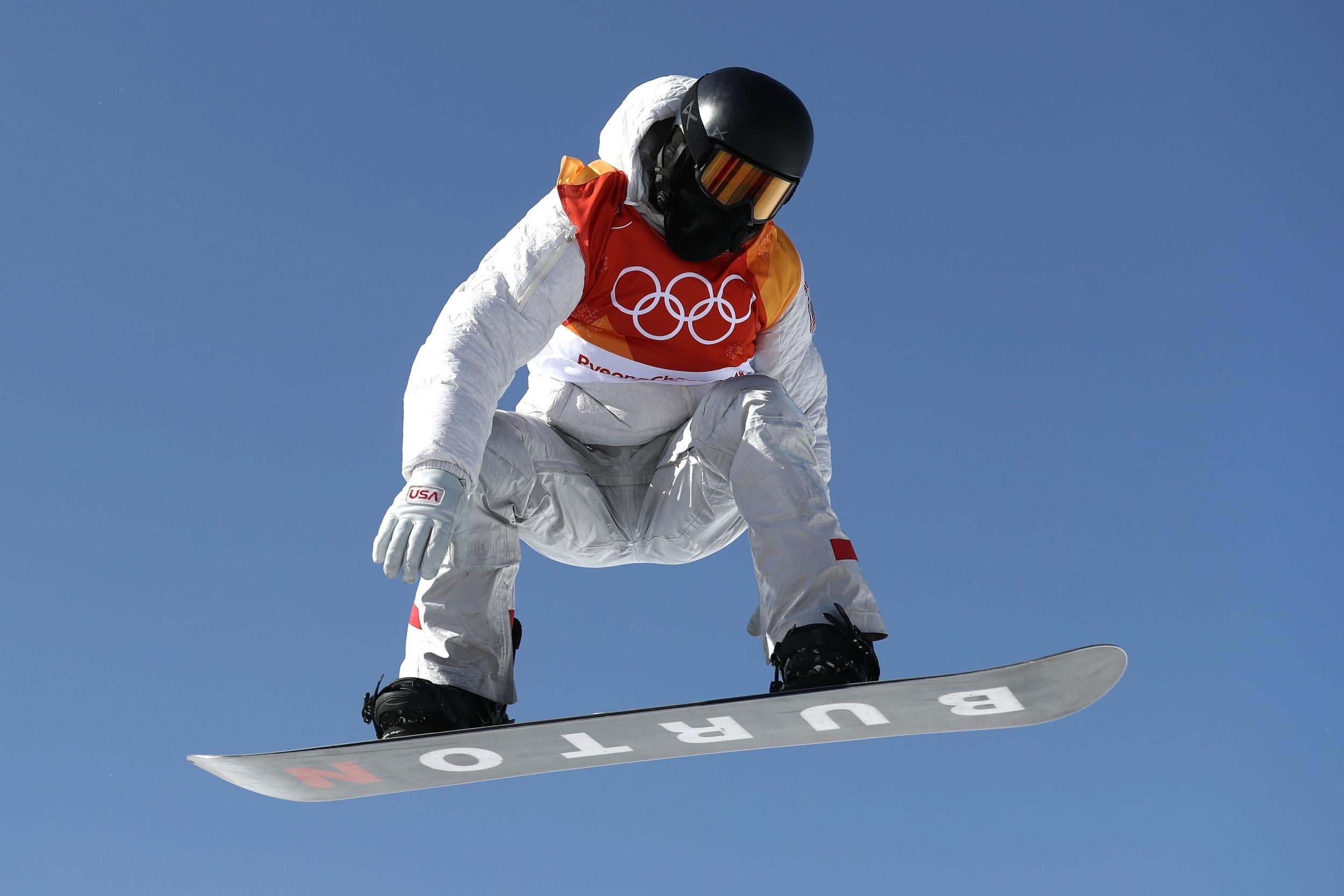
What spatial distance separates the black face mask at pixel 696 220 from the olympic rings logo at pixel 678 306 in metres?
0.12

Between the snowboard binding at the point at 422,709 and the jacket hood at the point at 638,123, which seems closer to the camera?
the snowboard binding at the point at 422,709

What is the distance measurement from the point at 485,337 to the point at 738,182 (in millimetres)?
1121

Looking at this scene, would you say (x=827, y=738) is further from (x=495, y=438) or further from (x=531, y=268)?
(x=531, y=268)

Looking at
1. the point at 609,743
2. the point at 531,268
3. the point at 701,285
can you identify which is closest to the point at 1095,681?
the point at 609,743

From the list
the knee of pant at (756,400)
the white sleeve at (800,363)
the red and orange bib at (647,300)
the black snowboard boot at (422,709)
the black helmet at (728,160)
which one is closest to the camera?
the black snowboard boot at (422,709)

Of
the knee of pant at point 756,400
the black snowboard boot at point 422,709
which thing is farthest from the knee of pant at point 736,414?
the black snowboard boot at point 422,709

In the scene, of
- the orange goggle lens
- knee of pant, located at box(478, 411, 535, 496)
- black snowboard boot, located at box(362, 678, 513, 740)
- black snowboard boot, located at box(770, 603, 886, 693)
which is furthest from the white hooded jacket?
black snowboard boot, located at box(770, 603, 886, 693)

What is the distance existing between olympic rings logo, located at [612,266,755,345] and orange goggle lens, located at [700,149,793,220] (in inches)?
14.3

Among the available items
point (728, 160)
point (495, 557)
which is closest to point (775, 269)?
point (728, 160)

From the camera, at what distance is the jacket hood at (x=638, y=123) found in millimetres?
5398

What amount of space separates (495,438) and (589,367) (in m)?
0.55

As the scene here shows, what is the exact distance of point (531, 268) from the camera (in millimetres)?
5145

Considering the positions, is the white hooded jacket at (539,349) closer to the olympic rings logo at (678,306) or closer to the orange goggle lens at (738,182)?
the olympic rings logo at (678,306)

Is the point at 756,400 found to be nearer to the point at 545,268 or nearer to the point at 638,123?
the point at 545,268
